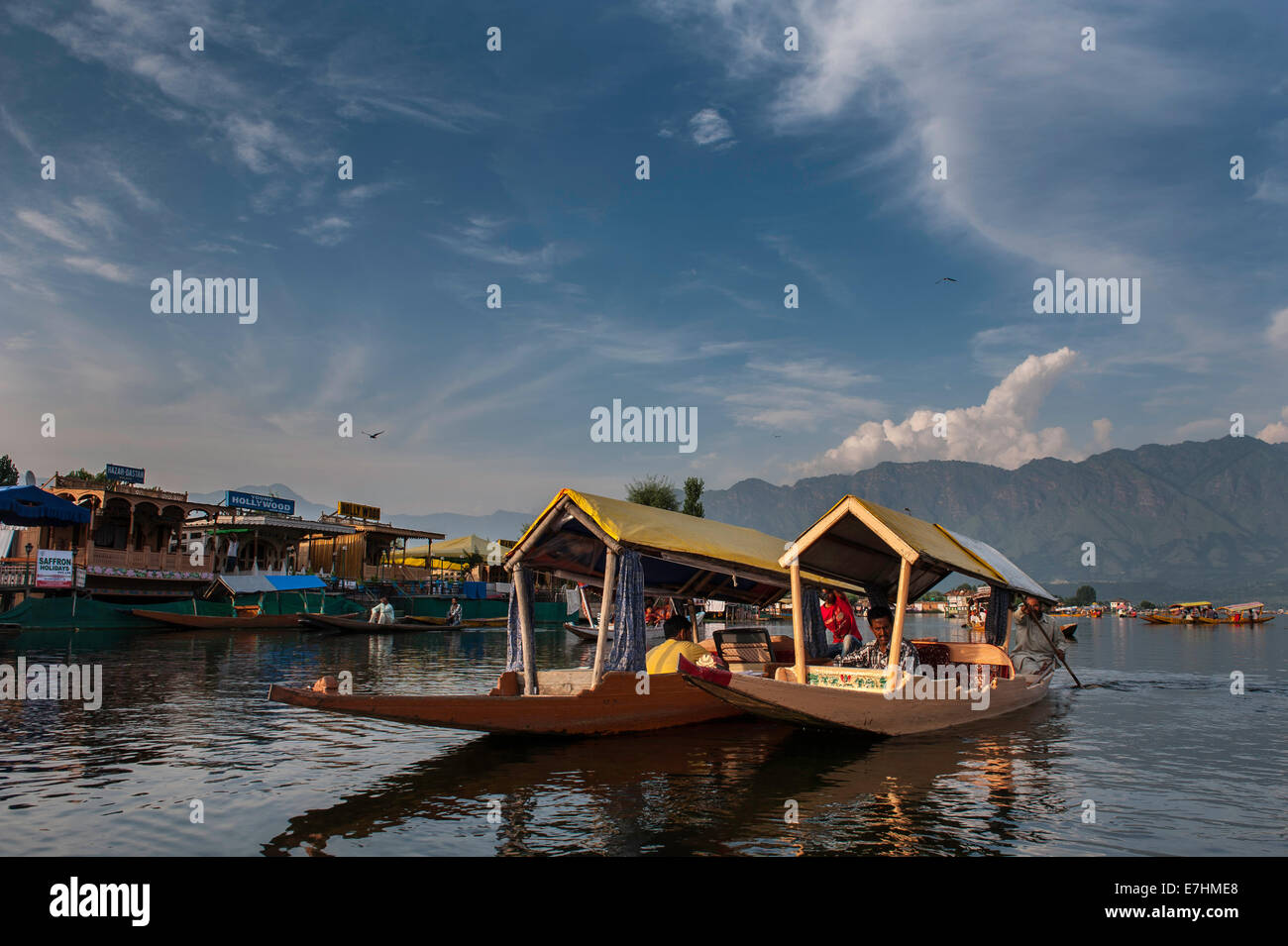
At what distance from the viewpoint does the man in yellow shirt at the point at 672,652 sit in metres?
15.9

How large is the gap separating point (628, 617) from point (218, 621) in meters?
34.9

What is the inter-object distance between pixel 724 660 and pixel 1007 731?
6100 millimetres

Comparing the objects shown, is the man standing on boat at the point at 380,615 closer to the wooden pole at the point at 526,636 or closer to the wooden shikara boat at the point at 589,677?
the wooden shikara boat at the point at 589,677

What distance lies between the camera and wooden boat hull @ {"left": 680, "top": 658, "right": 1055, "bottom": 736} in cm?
1280

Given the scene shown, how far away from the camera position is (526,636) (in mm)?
14672

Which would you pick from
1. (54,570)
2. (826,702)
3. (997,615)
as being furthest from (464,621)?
(826,702)

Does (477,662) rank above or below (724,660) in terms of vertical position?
below

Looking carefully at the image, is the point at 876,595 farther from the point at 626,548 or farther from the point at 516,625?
the point at 516,625

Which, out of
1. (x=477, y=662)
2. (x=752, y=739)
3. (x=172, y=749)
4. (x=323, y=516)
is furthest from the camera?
(x=323, y=516)

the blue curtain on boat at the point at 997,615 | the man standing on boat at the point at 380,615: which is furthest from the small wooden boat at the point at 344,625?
the blue curtain on boat at the point at 997,615
